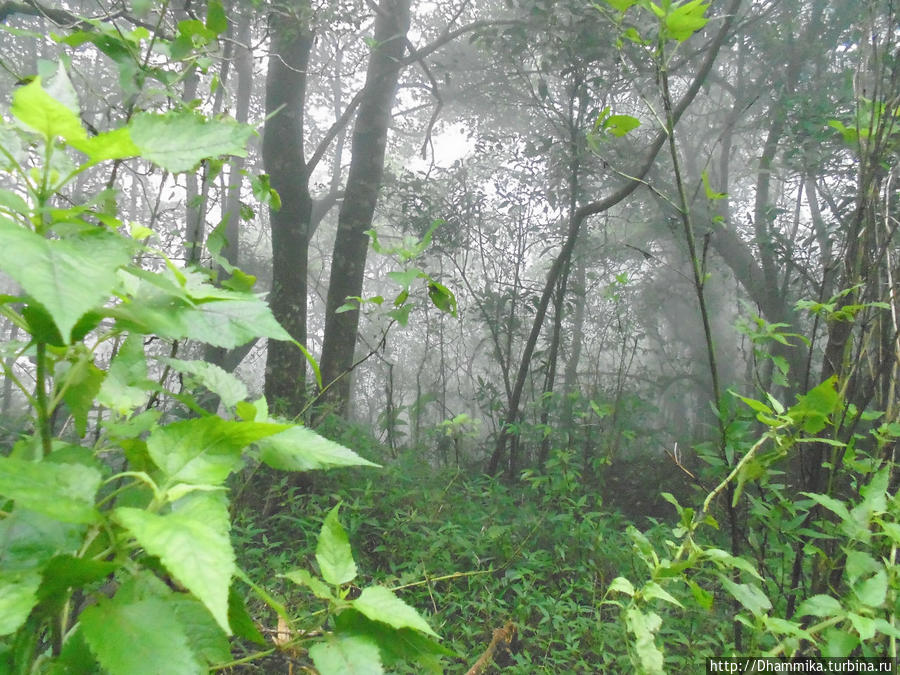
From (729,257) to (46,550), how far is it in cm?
802

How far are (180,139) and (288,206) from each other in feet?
12.2

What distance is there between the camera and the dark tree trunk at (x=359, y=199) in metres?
4.14

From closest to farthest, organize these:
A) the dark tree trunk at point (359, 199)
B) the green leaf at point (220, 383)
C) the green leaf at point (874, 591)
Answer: the green leaf at point (220, 383) < the green leaf at point (874, 591) < the dark tree trunk at point (359, 199)

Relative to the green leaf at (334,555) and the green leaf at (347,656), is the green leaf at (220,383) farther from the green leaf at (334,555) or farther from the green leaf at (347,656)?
the green leaf at (347,656)

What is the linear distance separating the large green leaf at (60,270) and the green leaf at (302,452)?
226 millimetres

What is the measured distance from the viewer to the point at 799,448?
1.30 metres

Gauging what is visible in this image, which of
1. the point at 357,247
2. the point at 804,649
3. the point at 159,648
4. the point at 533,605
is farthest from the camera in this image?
the point at 357,247

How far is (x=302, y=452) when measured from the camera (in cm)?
52

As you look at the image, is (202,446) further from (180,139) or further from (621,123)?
(621,123)

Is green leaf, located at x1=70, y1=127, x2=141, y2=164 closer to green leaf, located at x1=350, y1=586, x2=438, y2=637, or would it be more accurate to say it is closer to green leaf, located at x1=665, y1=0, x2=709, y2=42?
green leaf, located at x1=350, y1=586, x2=438, y2=637

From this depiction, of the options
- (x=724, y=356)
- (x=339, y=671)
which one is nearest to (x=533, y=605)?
(x=339, y=671)

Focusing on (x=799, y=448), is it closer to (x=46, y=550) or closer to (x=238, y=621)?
(x=238, y=621)

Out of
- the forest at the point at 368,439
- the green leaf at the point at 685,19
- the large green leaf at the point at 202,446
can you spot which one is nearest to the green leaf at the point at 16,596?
the forest at the point at 368,439

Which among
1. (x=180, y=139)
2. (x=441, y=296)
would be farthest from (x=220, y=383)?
(x=441, y=296)
